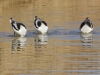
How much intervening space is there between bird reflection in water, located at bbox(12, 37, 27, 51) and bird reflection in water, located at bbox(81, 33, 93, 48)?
213 centimetres

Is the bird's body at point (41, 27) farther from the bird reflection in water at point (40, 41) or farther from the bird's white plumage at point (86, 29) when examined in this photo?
the bird's white plumage at point (86, 29)

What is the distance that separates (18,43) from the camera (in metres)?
22.0

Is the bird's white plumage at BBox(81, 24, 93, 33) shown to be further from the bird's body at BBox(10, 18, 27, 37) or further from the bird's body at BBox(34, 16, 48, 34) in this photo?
the bird's body at BBox(10, 18, 27, 37)

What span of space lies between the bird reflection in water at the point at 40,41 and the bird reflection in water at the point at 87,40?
1370 millimetres

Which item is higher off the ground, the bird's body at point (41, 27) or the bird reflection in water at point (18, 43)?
the bird's body at point (41, 27)

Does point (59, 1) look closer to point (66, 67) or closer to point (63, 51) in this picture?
point (63, 51)

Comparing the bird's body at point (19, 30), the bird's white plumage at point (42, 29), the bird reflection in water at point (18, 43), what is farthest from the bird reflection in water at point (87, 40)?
the bird's body at point (19, 30)

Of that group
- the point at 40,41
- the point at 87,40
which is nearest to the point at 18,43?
the point at 40,41

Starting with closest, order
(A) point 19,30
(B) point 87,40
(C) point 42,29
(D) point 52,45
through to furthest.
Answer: (D) point 52,45 < (B) point 87,40 < (A) point 19,30 < (C) point 42,29

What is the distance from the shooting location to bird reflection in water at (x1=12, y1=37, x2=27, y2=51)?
2070 cm

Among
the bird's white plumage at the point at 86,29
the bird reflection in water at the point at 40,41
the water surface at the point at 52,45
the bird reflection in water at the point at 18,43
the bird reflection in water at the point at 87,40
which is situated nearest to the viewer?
the water surface at the point at 52,45

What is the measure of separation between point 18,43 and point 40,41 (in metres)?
0.86

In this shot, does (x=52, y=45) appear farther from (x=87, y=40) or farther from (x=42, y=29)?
(x=42, y=29)

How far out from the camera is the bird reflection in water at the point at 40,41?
20828 mm
